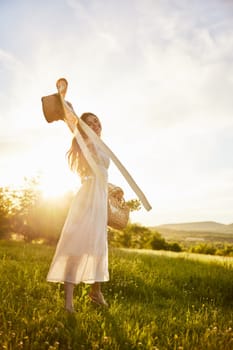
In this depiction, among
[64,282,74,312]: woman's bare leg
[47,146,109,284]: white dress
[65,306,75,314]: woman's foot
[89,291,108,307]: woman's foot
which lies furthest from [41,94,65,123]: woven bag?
[89,291,108,307]: woman's foot

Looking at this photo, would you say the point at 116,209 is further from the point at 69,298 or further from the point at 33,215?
the point at 33,215

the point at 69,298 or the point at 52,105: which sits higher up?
the point at 52,105

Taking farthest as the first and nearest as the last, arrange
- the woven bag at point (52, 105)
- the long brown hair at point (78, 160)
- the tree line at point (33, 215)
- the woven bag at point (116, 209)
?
the tree line at point (33, 215) → the woven bag at point (116, 209) → the long brown hair at point (78, 160) → the woven bag at point (52, 105)

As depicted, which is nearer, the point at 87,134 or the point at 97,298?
the point at 87,134

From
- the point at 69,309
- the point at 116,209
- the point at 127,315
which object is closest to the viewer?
the point at 69,309

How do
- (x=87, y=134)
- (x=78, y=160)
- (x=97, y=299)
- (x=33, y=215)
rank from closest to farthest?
(x=87, y=134)
(x=78, y=160)
(x=97, y=299)
(x=33, y=215)

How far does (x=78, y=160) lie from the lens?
5723 millimetres

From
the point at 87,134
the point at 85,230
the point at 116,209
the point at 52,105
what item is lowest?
the point at 85,230

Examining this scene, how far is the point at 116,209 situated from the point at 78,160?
2.94 feet

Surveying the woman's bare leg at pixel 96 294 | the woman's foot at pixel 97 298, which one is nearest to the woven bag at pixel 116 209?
the woman's bare leg at pixel 96 294

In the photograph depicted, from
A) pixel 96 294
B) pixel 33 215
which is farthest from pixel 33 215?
pixel 96 294

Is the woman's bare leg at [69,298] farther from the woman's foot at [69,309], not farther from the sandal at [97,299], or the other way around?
the sandal at [97,299]

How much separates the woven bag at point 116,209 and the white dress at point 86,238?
9.0 inches

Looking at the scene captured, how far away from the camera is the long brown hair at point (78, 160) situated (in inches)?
222
